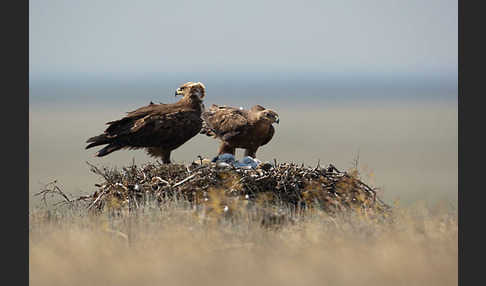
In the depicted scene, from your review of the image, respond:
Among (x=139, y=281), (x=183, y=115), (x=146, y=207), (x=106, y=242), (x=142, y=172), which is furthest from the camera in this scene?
(x=183, y=115)

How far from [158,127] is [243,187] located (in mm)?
1941

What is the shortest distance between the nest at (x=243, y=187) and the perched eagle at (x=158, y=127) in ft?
1.96

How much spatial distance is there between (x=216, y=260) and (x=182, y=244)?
17.9 inches

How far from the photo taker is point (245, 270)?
9.13 meters

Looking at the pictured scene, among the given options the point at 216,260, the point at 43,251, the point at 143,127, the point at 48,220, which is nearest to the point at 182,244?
the point at 216,260

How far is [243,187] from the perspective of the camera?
38.8ft

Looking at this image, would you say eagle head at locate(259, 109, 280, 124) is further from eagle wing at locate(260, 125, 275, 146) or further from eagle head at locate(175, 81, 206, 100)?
eagle head at locate(175, 81, 206, 100)

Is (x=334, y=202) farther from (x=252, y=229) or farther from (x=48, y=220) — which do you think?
(x=48, y=220)

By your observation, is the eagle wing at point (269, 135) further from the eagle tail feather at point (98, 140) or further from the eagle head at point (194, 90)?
the eagle tail feather at point (98, 140)

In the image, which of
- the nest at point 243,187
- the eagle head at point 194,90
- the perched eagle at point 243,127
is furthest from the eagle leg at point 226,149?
the nest at point 243,187

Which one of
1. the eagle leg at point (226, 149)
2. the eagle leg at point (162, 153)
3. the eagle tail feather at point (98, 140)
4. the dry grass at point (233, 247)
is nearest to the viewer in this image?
the dry grass at point (233, 247)

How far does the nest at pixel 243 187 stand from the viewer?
11742mm

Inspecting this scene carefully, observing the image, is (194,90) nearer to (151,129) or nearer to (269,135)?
(151,129)

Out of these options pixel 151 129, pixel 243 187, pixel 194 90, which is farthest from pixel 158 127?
pixel 243 187
